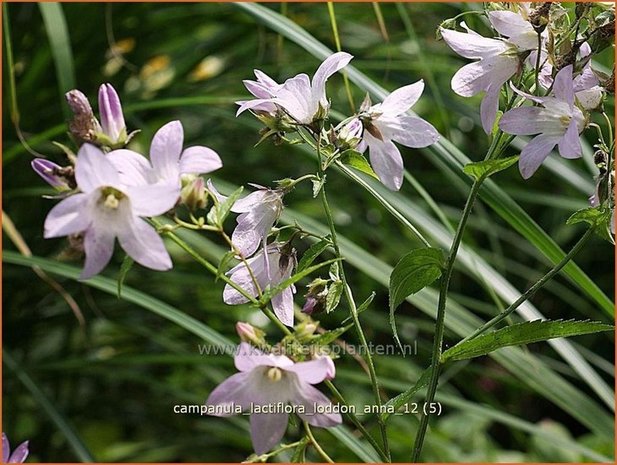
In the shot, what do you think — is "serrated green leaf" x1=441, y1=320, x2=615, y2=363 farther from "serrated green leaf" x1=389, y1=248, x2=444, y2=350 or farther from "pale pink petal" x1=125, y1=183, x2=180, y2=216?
"pale pink petal" x1=125, y1=183, x2=180, y2=216

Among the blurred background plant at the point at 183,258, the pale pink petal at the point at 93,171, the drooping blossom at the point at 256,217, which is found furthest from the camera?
the blurred background plant at the point at 183,258

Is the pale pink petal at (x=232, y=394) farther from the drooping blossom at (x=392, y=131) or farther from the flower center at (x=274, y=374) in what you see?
the drooping blossom at (x=392, y=131)

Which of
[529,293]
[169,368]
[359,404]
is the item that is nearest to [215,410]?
[529,293]

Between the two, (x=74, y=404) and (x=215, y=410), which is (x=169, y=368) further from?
(x=215, y=410)

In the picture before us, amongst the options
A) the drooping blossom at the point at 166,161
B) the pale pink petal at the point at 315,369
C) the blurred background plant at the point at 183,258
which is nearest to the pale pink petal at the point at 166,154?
the drooping blossom at the point at 166,161

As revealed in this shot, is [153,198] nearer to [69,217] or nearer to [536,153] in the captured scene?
[69,217]

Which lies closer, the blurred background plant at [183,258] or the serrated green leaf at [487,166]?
the serrated green leaf at [487,166]

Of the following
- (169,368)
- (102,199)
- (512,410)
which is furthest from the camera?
(512,410)

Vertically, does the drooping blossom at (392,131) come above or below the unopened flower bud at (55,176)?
below
